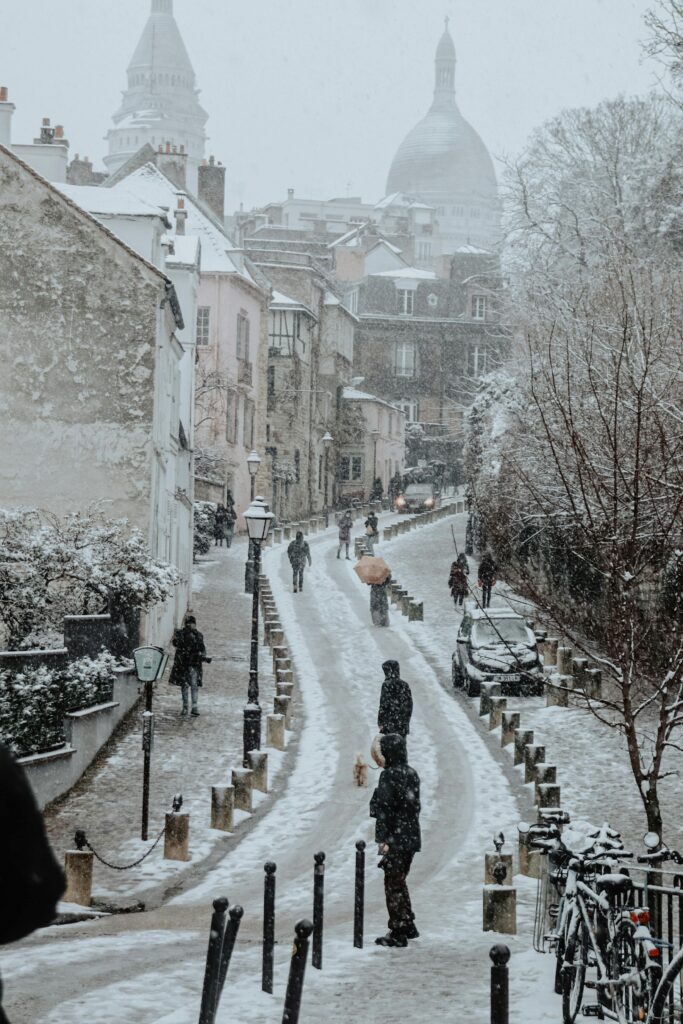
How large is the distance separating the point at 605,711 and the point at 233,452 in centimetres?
3683

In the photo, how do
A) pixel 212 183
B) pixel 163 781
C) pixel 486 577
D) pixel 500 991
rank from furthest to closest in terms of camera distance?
1. pixel 212 183
2. pixel 486 577
3. pixel 163 781
4. pixel 500 991

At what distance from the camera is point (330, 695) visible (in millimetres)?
25344

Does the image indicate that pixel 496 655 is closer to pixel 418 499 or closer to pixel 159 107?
pixel 418 499

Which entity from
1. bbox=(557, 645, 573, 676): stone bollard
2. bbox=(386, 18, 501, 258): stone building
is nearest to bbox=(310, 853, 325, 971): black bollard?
bbox=(557, 645, 573, 676): stone bollard

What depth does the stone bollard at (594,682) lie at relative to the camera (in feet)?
82.8

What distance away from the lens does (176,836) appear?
14.8 metres

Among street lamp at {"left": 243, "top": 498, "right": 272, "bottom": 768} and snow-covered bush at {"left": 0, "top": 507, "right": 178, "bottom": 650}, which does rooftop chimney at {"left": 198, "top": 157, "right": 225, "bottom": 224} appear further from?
street lamp at {"left": 243, "top": 498, "right": 272, "bottom": 768}

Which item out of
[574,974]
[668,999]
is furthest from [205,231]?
[668,999]

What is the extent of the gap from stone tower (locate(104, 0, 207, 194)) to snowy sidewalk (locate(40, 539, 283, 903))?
164992mm

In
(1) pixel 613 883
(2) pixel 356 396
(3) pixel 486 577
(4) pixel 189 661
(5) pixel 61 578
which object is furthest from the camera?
(2) pixel 356 396

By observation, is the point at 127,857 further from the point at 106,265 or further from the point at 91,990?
the point at 106,265

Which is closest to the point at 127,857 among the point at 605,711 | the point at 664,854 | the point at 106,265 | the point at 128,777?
the point at 128,777

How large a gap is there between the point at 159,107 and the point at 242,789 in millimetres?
184505

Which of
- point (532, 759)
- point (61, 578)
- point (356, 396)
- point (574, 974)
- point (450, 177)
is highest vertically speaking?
point (450, 177)
